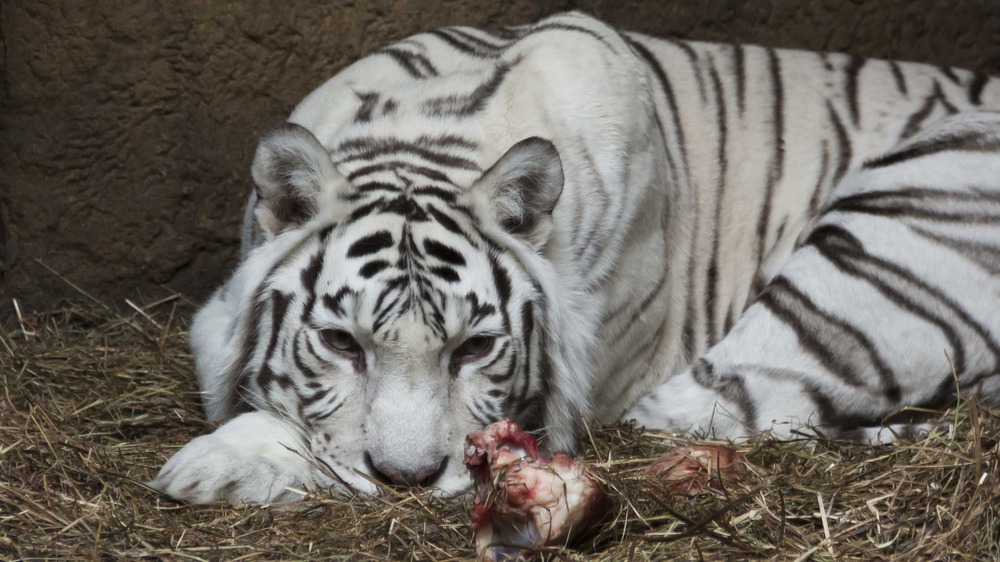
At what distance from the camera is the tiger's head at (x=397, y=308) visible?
2113 mm

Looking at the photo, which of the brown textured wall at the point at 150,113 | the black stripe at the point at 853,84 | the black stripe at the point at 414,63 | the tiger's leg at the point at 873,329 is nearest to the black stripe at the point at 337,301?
the black stripe at the point at 414,63

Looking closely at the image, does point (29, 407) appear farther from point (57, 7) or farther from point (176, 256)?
point (57, 7)

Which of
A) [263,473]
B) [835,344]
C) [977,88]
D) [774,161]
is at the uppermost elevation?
[977,88]

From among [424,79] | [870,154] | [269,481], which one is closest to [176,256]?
[424,79]

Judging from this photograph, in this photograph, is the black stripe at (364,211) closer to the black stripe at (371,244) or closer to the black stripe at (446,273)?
the black stripe at (371,244)

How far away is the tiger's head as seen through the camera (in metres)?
2.11

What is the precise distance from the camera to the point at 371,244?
223 centimetres

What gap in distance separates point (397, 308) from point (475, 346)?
0.60ft

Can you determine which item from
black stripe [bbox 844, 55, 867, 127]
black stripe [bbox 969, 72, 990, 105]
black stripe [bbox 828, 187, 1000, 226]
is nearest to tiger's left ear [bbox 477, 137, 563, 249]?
black stripe [bbox 828, 187, 1000, 226]

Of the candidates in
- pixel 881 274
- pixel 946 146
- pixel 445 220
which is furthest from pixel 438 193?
pixel 946 146

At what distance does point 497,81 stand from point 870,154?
1.06 meters

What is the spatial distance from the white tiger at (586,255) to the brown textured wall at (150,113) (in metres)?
0.46

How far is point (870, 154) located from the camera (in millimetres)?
3031

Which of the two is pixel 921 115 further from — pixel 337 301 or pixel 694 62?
pixel 337 301
